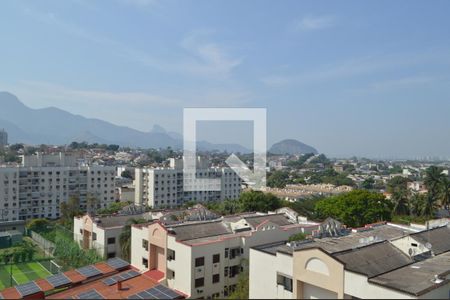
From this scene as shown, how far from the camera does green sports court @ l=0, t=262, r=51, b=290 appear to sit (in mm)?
20789

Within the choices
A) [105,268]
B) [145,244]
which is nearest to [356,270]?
[105,268]

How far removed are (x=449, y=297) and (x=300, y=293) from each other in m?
3.82

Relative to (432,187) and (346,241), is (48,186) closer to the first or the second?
(346,241)

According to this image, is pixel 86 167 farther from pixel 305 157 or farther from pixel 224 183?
pixel 305 157

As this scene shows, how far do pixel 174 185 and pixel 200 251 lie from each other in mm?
34933

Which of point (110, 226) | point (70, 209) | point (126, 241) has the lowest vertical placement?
point (70, 209)

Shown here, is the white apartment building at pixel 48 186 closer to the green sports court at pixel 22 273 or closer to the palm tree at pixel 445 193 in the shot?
the green sports court at pixel 22 273

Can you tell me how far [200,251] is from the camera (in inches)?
637

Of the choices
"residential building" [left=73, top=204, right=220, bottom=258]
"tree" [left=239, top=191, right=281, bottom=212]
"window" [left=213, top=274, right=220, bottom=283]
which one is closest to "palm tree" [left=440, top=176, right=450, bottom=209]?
"tree" [left=239, top=191, right=281, bottom=212]

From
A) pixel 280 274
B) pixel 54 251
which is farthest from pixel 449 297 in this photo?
pixel 54 251

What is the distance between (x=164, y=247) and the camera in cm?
1744

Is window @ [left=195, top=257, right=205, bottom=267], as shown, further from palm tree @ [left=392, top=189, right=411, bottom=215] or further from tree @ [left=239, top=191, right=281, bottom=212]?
palm tree @ [left=392, top=189, right=411, bottom=215]

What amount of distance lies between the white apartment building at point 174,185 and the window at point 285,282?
3779 centimetres

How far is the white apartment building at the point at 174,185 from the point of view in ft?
161
